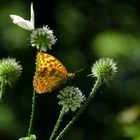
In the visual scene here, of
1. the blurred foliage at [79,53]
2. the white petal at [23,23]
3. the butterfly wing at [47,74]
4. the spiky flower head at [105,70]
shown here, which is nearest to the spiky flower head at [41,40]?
the white petal at [23,23]

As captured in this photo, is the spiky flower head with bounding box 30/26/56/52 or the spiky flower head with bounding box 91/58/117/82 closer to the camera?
the spiky flower head with bounding box 30/26/56/52

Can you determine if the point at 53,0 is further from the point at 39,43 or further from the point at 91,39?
the point at 39,43

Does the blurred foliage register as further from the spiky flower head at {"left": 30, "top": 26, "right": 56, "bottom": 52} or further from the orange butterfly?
the orange butterfly

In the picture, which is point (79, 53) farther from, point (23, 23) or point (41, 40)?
point (23, 23)

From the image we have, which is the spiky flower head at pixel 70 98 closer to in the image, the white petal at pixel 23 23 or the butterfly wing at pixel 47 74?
the butterfly wing at pixel 47 74

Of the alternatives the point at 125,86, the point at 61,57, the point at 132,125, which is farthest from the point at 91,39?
the point at 132,125

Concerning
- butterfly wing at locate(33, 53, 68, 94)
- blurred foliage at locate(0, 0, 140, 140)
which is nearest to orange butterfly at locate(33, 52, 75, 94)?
butterfly wing at locate(33, 53, 68, 94)

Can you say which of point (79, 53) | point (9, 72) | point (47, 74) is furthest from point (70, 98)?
point (79, 53)
